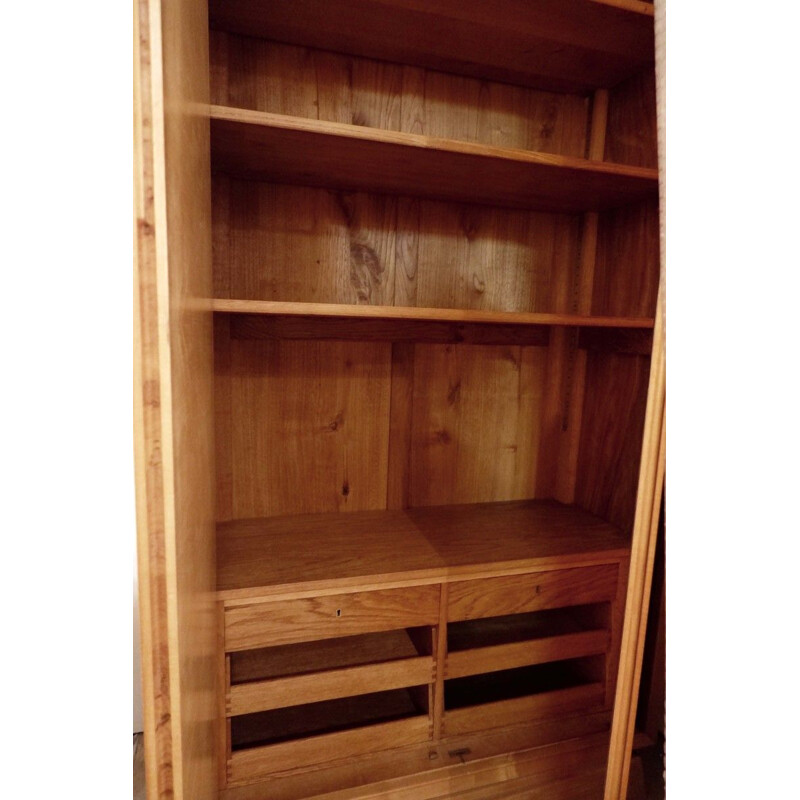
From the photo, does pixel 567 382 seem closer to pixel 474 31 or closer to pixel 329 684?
pixel 474 31

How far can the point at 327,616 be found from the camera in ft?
4.33

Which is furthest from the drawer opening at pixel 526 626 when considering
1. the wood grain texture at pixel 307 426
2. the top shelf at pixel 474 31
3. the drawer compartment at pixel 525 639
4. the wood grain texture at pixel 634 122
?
the top shelf at pixel 474 31

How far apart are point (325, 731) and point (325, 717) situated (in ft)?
0.35

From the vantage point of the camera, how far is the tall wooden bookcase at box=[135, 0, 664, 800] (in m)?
1.29

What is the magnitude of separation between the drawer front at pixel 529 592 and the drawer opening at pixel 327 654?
5.0 inches

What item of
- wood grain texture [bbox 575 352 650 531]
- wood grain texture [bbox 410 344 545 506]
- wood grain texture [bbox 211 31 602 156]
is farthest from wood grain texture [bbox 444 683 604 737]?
wood grain texture [bbox 211 31 602 156]

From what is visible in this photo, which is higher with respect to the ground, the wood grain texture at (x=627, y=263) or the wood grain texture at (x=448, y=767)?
the wood grain texture at (x=627, y=263)

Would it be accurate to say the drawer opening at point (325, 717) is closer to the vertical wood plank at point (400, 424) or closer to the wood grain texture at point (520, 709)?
the wood grain texture at point (520, 709)

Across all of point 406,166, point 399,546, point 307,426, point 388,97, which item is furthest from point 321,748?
point 388,97

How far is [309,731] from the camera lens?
1.41m

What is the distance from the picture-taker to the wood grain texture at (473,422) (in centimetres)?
177

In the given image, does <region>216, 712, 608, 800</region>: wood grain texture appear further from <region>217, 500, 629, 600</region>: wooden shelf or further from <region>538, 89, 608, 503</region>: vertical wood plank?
<region>538, 89, 608, 503</region>: vertical wood plank

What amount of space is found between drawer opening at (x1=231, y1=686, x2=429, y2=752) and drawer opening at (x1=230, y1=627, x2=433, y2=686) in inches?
5.0
